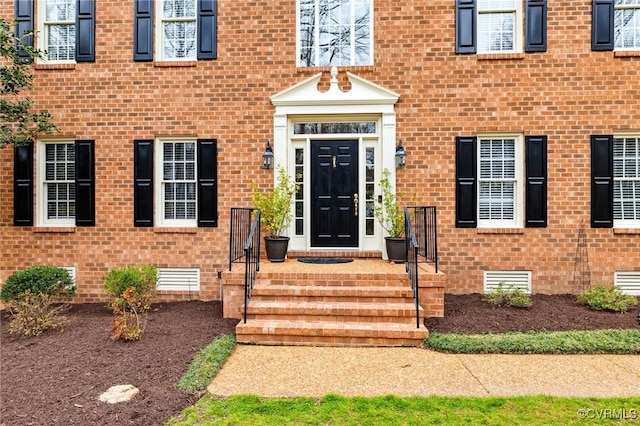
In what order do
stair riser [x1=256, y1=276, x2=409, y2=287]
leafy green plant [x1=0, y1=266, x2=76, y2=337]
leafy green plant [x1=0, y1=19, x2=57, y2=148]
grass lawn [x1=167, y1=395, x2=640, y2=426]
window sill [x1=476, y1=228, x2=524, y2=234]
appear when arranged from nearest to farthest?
grass lawn [x1=167, y1=395, x2=640, y2=426]
leafy green plant [x1=0, y1=266, x2=76, y2=337]
stair riser [x1=256, y1=276, x2=409, y2=287]
leafy green plant [x1=0, y1=19, x2=57, y2=148]
window sill [x1=476, y1=228, x2=524, y2=234]

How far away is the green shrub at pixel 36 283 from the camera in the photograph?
218 inches

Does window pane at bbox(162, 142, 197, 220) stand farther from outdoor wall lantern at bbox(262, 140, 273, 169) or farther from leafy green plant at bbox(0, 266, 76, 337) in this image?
leafy green plant at bbox(0, 266, 76, 337)

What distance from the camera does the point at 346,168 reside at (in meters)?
6.48

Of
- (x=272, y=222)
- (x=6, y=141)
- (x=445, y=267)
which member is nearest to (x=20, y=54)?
(x=6, y=141)

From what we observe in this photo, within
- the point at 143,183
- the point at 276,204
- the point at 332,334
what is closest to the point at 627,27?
the point at 276,204

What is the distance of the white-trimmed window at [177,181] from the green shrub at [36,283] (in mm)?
1745

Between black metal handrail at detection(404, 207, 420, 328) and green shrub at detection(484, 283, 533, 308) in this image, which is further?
green shrub at detection(484, 283, 533, 308)

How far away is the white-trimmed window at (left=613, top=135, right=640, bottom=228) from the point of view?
6.18 meters

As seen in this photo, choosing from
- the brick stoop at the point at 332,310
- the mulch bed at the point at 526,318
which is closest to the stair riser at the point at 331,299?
the brick stoop at the point at 332,310

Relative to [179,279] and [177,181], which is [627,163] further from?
[179,279]

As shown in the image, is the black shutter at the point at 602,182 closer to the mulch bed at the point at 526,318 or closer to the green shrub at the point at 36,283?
the mulch bed at the point at 526,318

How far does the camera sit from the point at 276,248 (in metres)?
5.90

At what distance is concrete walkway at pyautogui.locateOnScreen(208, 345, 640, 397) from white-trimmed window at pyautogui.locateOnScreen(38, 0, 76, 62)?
6263 millimetres

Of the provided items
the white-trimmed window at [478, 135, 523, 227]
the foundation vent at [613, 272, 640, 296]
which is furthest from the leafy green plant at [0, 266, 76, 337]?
the foundation vent at [613, 272, 640, 296]
